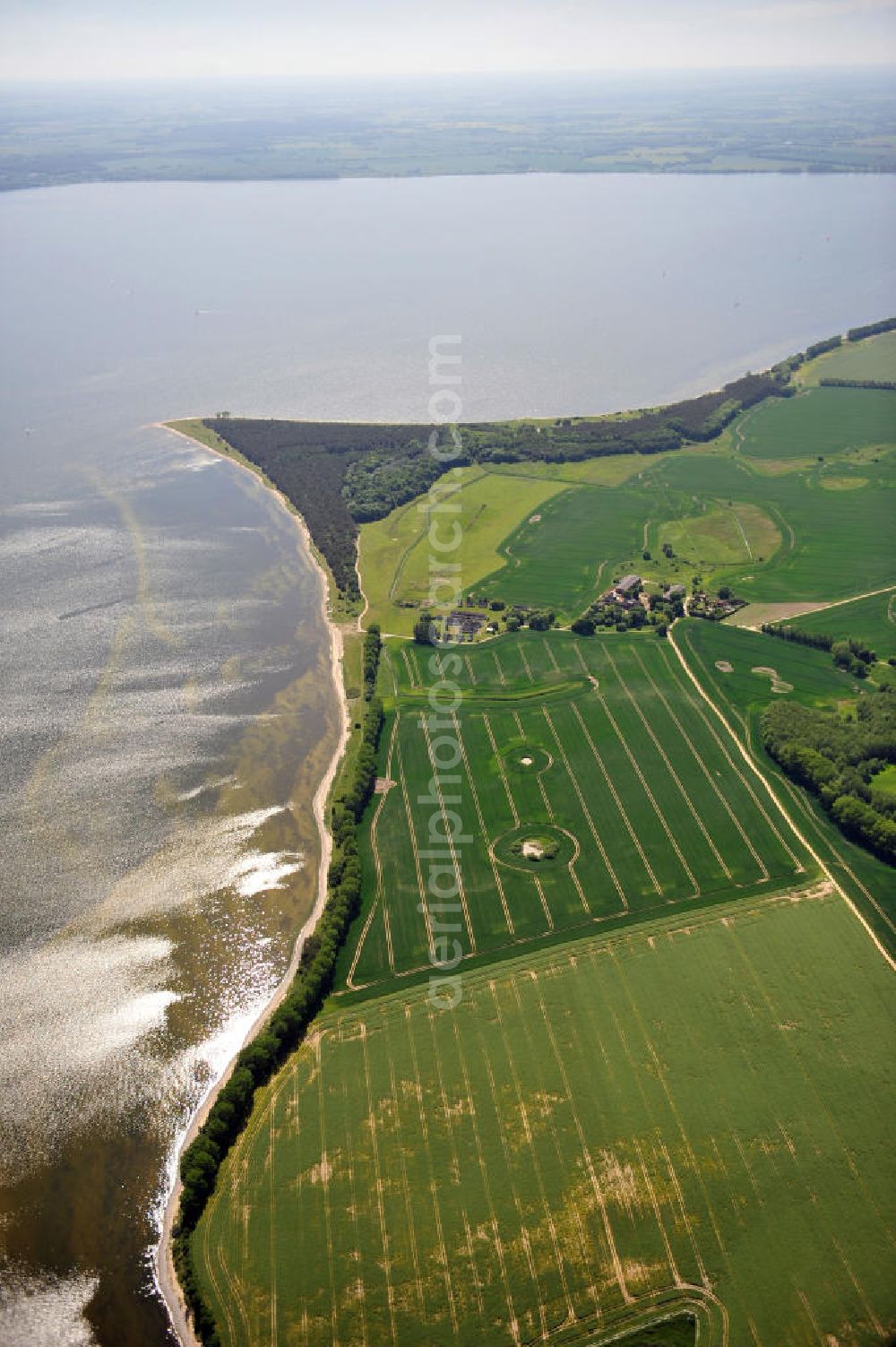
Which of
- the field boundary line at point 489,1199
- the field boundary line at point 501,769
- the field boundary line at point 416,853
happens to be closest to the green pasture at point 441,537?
the field boundary line at point 501,769

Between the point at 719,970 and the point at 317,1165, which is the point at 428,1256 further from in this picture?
the point at 719,970

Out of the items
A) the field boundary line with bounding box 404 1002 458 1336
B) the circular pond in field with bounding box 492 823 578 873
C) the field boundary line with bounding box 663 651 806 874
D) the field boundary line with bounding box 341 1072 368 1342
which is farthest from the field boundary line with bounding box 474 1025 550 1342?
the field boundary line with bounding box 663 651 806 874

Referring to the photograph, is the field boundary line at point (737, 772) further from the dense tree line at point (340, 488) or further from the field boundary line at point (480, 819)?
the dense tree line at point (340, 488)

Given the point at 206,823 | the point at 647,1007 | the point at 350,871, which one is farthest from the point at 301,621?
the point at 647,1007

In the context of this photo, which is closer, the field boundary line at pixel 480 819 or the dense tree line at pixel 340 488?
the field boundary line at pixel 480 819

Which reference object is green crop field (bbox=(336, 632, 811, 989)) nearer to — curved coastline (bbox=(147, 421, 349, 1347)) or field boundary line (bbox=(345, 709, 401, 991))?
field boundary line (bbox=(345, 709, 401, 991))

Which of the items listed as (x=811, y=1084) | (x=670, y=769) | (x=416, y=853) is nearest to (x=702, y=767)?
(x=670, y=769)
